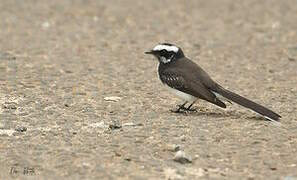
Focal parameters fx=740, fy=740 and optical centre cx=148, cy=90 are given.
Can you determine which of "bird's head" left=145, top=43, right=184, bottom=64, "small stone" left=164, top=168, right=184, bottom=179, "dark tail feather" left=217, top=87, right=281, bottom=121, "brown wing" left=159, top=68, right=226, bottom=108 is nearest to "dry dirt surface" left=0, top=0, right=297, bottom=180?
"small stone" left=164, top=168, right=184, bottom=179

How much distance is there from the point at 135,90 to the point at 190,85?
5.52ft

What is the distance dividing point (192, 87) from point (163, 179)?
7.94ft

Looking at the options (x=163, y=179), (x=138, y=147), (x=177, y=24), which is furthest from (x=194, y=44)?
(x=163, y=179)

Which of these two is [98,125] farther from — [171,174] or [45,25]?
[45,25]

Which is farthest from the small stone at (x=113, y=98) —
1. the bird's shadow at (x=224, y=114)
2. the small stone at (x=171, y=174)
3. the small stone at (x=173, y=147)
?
the small stone at (x=171, y=174)

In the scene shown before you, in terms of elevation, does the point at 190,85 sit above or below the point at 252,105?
above

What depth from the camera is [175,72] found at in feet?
29.4

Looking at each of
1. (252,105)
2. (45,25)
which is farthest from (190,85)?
(45,25)

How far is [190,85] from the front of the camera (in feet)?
28.6

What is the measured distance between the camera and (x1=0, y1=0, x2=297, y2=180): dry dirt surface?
6891mm

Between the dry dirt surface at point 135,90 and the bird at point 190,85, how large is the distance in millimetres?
206

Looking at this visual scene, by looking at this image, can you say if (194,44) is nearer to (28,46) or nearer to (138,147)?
(28,46)

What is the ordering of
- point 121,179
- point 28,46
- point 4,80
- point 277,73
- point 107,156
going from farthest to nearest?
point 28,46 → point 277,73 → point 4,80 → point 107,156 → point 121,179

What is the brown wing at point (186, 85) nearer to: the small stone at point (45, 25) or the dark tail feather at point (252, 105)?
the dark tail feather at point (252, 105)
